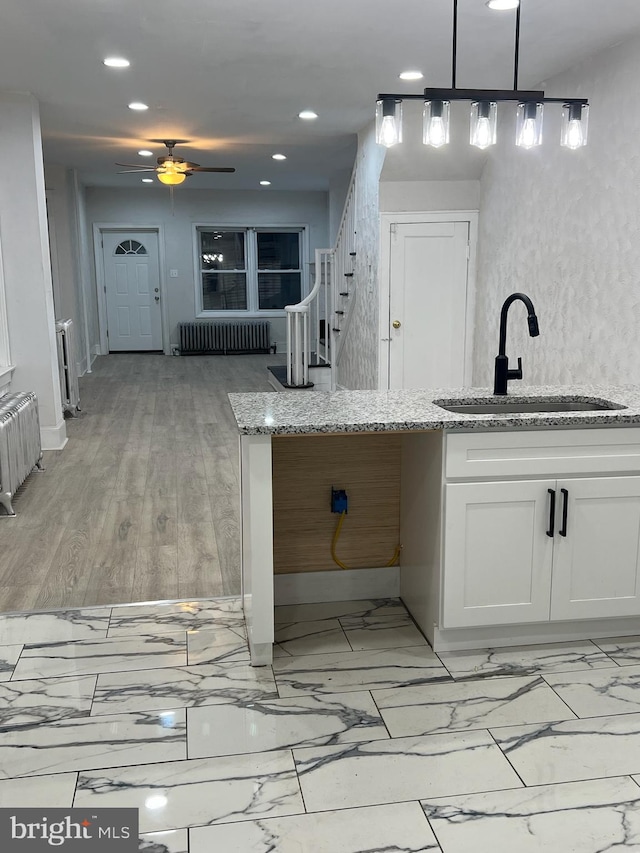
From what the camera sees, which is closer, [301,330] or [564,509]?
[564,509]

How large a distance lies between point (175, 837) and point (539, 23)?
13.1ft

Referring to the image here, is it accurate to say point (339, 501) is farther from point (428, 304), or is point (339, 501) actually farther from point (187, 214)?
point (187, 214)

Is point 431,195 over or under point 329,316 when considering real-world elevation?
over

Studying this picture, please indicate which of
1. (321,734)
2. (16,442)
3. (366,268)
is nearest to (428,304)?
(366,268)

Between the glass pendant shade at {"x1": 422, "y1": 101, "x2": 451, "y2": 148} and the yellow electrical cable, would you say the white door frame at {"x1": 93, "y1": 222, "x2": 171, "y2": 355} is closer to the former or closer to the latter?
the yellow electrical cable

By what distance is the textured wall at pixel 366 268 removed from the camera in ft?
22.0

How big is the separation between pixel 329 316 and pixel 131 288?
5502 millimetres

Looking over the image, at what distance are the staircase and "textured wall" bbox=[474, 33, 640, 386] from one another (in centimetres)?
210

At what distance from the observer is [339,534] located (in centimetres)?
325

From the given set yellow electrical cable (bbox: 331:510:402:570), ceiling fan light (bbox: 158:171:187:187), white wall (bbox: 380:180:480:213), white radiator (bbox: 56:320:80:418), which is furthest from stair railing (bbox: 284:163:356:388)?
yellow electrical cable (bbox: 331:510:402:570)

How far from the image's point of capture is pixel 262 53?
4.53 metres

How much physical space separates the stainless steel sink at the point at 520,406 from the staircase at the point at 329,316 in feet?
15.7

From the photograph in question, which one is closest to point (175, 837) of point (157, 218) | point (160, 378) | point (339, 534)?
point (339, 534)

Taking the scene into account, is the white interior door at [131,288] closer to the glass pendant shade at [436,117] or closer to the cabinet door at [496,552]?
the glass pendant shade at [436,117]
